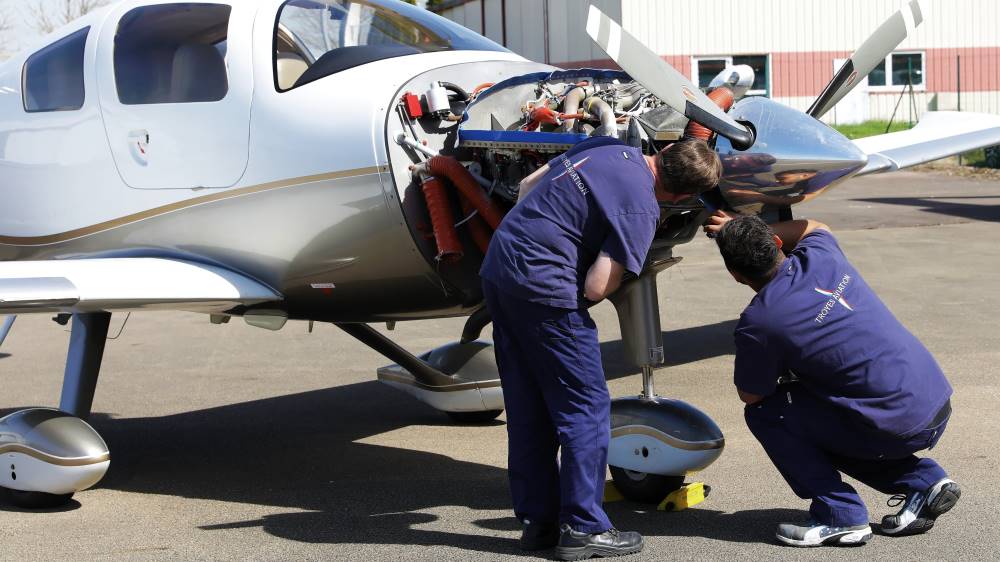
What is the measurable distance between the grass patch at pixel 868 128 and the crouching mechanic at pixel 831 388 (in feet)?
88.3

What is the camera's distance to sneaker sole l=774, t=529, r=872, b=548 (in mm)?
4355

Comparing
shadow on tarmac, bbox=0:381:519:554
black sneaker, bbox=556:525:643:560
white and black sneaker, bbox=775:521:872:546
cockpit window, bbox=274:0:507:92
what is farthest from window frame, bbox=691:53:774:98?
black sneaker, bbox=556:525:643:560

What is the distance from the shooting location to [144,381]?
8898mm

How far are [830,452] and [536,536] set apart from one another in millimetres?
1144

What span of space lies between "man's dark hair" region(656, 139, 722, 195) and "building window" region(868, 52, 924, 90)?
3013 centimetres

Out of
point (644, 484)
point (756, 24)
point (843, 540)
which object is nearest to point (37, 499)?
point (644, 484)

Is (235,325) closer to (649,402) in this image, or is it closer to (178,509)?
(178,509)

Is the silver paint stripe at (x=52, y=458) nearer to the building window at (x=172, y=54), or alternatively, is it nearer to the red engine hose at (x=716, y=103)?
the building window at (x=172, y=54)

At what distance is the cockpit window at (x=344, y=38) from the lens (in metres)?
5.62

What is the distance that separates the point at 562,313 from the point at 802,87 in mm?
28763

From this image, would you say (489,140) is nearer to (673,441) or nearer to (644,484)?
(673,441)

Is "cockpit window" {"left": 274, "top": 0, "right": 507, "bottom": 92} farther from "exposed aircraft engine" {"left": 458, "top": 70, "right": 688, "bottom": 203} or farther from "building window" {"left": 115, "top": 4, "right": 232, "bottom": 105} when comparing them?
"exposed aircraft engine" {"left": 458, "top": 70, "right": 688, "bottom": 203}

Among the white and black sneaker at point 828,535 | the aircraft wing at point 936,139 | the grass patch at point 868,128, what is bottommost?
the grass patch at point 868,128

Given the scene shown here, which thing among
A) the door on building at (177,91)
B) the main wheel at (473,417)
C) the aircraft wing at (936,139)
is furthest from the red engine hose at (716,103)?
the aircraft wing at (936,139)
